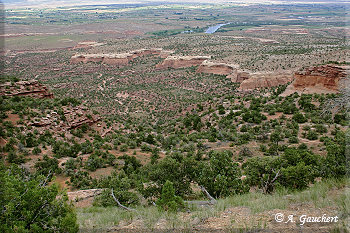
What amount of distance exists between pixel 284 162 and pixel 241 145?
8.03m

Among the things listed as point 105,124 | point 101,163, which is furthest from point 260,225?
point 105,124

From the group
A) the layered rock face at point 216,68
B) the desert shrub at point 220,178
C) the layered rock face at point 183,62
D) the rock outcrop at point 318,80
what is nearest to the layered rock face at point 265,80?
the rock outcrop at point 318,80

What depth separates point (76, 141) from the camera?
70.6ft

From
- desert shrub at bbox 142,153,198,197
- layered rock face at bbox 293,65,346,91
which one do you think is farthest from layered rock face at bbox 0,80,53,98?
layered rock face at bbox 293,65,346,91

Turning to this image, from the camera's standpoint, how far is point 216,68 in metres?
49.7

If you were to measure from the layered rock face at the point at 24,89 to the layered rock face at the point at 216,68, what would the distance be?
30593 mm

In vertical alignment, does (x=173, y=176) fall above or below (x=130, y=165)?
above

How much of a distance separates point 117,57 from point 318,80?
4601 centimetres

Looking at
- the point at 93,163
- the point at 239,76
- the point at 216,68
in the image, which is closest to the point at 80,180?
the point at 93,163

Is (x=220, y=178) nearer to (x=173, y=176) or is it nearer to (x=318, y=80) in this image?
(x=173, y=176)

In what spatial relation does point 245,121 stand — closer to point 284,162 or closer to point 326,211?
point 284,162

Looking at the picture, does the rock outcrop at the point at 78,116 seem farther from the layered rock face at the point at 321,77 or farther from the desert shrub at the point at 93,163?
the layered rock face at the point at 321,77

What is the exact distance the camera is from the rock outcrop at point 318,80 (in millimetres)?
27766

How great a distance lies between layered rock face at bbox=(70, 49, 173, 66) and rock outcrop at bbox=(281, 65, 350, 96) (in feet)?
128
